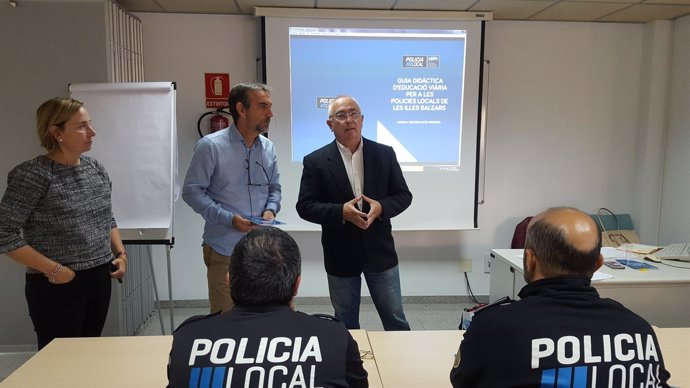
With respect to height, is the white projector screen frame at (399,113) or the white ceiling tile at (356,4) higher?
the white ceiling tile at (356,4)

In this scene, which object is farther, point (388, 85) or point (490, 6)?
point (388, 85)

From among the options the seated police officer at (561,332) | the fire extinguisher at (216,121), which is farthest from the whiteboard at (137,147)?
the seated police officer at (561,332)

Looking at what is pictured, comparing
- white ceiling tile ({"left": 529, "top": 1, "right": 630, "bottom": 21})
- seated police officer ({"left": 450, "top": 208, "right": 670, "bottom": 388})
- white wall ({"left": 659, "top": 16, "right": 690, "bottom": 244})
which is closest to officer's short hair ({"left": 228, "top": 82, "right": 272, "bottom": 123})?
seated police officer ({"left": 450, "top": 208, "right": 670, "bottom": 388})

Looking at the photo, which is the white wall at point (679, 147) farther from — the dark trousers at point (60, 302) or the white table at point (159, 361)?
the dark trousers at point (60, 302)

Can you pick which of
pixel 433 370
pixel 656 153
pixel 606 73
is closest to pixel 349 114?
pixel 433 370

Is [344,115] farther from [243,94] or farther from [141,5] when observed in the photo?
[141,5]

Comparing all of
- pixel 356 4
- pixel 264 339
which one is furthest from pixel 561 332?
pixel 356 4

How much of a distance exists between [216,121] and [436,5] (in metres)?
2.02

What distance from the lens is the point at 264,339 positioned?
3.22 ft

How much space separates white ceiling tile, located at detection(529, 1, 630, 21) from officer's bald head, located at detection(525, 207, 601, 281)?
3.08 meters

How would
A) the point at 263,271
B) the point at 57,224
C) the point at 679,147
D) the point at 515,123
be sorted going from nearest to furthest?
1. the point at 263,271
2. the point at 57,224
3. the point at 679,147
4. the point at 515,123

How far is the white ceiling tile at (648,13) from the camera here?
3.65 m

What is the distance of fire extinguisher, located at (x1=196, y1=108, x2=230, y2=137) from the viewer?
12.6 ft

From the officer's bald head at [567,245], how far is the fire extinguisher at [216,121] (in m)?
3.14
